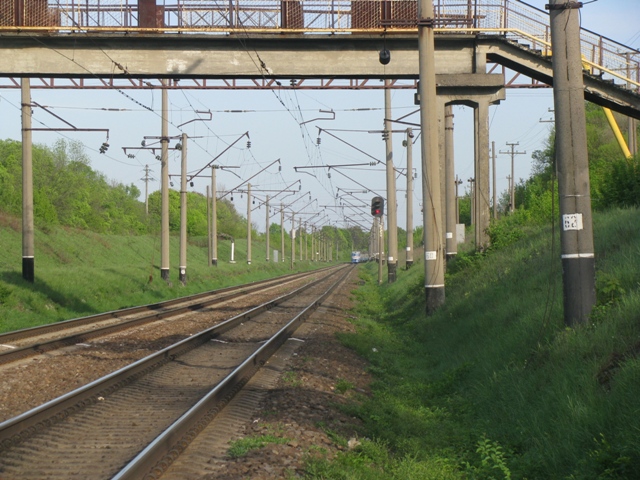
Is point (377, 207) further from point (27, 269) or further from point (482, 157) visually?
point (27, 269)

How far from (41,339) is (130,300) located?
52.0ft

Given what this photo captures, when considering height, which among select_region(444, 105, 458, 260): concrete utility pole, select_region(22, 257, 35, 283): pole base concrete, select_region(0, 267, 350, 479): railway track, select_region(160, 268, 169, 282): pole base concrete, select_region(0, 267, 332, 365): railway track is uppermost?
select_region(444, 105, 458, 260): concrete utility pole

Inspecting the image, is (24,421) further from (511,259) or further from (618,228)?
(511,259)

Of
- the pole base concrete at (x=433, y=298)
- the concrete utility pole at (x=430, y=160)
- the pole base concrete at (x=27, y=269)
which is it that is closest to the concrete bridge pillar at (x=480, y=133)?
the concrete utility pole at (x=430, y=160)

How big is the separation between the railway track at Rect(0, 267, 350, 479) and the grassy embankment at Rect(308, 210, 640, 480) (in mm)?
1803

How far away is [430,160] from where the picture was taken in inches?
767

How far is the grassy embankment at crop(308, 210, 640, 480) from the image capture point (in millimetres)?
7171

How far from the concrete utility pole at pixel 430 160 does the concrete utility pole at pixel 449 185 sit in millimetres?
4943

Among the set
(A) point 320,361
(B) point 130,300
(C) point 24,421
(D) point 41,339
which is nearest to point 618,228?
(A) point 320,361

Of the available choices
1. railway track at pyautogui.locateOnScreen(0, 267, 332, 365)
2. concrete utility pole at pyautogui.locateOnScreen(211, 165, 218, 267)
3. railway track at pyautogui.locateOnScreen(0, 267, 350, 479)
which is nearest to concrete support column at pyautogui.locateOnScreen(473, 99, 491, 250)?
railway track at pyautogui.locateOnScreen(0, 267, 350, 479)

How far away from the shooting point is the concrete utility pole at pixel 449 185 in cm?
2512

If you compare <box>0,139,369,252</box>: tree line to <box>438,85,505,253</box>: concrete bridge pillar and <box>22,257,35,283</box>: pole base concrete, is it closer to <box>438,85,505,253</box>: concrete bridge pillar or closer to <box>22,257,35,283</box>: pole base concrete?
<box>22,257,35,283</box>: pole base concrete

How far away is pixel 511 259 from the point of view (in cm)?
1961

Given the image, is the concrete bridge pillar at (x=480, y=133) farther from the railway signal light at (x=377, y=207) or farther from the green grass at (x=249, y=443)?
the green grass at (x=249, y=443)
